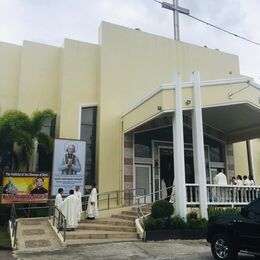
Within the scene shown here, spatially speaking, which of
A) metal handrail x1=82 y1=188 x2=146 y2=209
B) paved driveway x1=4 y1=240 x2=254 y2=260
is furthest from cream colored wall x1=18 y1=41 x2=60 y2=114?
paved driveway x1=4 y1=240 x2=254 y2=260

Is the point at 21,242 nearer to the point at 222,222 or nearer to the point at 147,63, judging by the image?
the point at 222,222

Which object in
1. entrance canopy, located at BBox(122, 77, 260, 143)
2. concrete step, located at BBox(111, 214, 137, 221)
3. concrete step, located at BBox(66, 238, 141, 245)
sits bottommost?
concrete step, located at BBox(66, 238, 141, 245)

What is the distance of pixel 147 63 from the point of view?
2052 centimetres

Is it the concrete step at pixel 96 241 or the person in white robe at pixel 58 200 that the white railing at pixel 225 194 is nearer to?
the concrete step at pixel 96 241

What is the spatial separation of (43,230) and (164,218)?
453cm

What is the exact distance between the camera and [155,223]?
40.3ft

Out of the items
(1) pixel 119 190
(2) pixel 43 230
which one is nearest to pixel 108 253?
(2) pixel 43 230

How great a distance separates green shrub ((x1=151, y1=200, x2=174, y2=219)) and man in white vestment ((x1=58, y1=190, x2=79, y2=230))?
2.89 meters

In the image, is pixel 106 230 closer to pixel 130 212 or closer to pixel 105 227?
pixel 105 227

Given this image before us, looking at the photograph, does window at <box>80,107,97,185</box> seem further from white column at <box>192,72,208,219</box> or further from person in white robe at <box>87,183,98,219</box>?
white column at <box>192,72,208,219</box>

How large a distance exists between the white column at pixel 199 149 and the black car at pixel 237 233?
4453 mm

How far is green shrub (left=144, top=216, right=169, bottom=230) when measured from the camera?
12242 mm

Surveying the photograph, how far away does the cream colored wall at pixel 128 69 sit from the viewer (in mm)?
18156

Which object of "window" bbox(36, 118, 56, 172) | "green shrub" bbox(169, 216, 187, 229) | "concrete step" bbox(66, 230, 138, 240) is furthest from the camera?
"window" bbox(36, 118, 56, 172)
